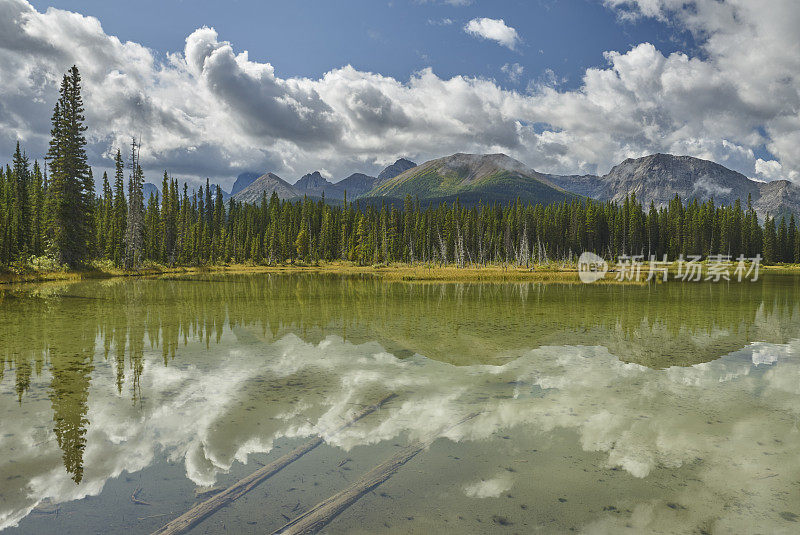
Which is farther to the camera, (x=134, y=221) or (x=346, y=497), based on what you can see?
(x=134, y=221)

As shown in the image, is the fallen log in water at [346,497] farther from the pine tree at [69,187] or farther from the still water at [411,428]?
the pine tree at [69,187]

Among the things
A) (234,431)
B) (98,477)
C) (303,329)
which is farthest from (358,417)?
(303,329)

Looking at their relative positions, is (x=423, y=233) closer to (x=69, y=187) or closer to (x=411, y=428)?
(x=69, y=187)

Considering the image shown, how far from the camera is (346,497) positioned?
684 centimetres

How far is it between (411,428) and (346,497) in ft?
9.94

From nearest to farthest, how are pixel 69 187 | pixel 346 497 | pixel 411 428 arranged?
pixel 346 497 < pixel 411 428 < pixel 69 187

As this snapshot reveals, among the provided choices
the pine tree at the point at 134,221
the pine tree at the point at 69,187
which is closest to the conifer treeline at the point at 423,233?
the pine tree at the point at 134,221

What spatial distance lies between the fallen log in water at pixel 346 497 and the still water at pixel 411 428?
15cm

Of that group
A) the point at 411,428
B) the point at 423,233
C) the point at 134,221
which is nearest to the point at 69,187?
the point at 134,221

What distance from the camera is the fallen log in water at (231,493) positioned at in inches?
240

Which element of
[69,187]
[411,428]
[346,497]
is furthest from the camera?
[69,187]

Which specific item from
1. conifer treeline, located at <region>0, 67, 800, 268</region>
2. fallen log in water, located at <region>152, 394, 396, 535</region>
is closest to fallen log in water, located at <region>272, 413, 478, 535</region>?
fallen log in water, located at <region>152, 394, 396, 535</region>

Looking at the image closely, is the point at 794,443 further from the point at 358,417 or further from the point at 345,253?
the point at 345,253

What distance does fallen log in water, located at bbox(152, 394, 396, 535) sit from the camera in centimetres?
611
